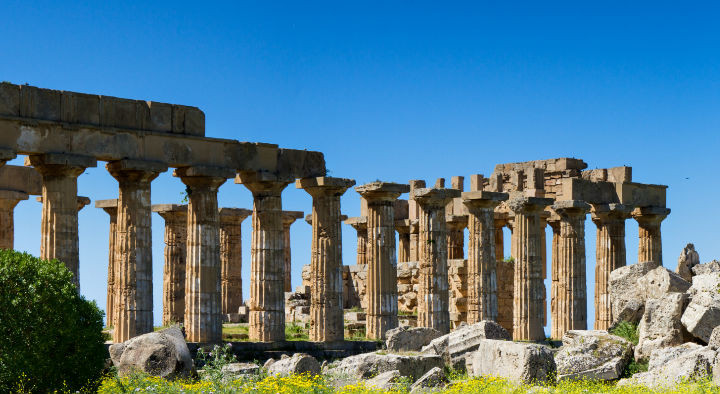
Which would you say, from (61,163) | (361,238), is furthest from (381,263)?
(361,238)

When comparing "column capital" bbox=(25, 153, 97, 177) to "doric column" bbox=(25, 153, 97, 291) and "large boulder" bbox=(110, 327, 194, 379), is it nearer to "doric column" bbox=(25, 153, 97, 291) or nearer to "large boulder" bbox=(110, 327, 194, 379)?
"doric column" bbox=(25, 153, 97, 291)

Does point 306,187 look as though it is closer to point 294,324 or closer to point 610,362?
point 294,324

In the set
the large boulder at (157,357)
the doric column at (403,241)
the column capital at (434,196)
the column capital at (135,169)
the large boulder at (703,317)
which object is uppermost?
the column capital at (135,169)

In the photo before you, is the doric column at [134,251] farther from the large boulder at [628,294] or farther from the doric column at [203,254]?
the large boulder at [628,294]

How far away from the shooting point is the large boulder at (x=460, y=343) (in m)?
30.3

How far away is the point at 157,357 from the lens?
26.8 metres

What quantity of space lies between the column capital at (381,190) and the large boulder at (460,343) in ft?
25.8

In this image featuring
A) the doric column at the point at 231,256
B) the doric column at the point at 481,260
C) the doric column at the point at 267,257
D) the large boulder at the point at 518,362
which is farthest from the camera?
the doric column at the point at 231,256

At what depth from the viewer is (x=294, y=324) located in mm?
43531

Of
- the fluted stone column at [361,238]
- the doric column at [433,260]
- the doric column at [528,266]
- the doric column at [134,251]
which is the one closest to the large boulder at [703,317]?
the doric column at [433,260]

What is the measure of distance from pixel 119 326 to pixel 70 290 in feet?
26.8

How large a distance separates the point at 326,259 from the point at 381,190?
2.85 meters

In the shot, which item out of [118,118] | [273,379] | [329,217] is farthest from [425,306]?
[273,379]

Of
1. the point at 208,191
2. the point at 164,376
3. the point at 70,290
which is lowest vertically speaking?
the point at 164,376
